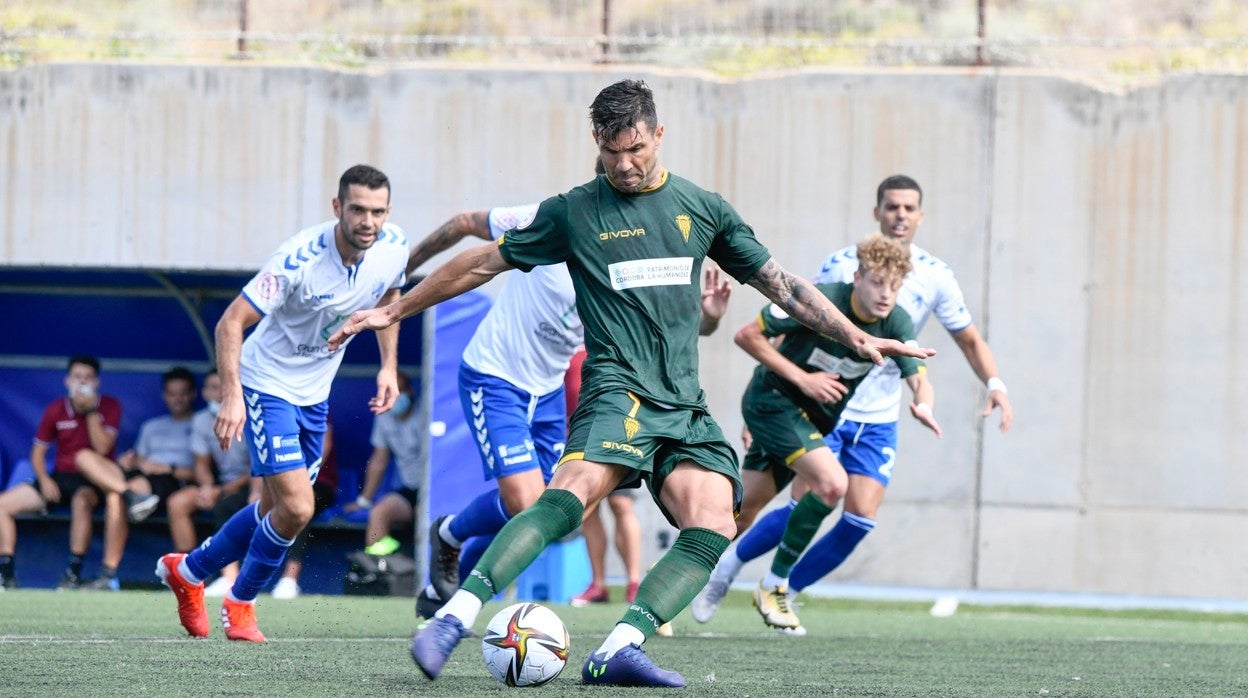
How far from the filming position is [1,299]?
13016 millimetres

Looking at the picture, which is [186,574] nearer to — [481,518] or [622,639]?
[481,518]

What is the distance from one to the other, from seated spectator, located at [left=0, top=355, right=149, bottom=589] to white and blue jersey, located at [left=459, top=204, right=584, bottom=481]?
5191 millimetres

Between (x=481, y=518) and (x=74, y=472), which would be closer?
(x=481, y=518)

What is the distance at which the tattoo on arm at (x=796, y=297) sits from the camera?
5.09 meters

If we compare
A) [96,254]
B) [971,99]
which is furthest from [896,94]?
[96,254]

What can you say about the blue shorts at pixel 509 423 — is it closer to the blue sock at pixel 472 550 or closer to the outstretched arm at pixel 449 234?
the blue sock at pixel 472 550

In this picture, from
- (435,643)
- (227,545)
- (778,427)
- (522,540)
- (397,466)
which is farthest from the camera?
(397,466)

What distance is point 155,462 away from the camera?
11938 millimetres

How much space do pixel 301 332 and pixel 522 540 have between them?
2.70m

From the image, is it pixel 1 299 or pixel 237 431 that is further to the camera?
pixel 1 299

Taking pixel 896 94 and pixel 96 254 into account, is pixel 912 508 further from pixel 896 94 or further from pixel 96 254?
pixel 96 254

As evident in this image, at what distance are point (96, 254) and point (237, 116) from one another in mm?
1492

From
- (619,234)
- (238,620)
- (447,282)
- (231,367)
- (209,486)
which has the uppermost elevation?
(619,234)

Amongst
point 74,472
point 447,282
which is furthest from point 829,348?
point 74,472
